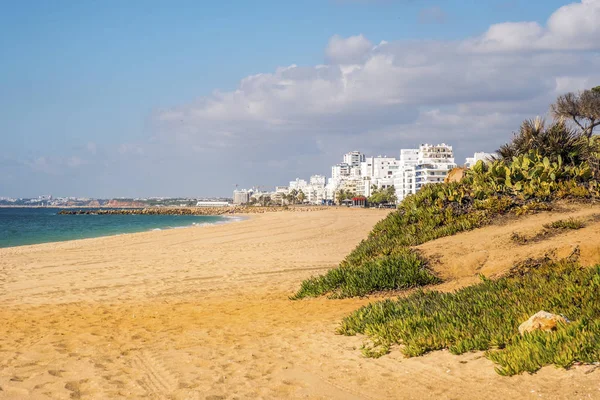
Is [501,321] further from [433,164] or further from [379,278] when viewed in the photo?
[433,164]

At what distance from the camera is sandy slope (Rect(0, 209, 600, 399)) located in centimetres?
556

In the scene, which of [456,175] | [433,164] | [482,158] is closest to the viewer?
[456,175]

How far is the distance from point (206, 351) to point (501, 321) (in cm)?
384

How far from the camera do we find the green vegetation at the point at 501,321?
5266mm

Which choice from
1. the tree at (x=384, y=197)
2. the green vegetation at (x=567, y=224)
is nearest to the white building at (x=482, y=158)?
the green vegetation at (x=567, y=224)

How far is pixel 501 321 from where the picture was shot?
6426mm

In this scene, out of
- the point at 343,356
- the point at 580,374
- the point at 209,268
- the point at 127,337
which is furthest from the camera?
the point at 209,268

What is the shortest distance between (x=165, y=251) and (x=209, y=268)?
7108 millimetres

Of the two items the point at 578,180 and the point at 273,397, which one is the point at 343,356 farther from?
the point at 578,180

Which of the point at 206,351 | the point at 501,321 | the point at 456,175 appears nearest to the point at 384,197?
the point at 456,175

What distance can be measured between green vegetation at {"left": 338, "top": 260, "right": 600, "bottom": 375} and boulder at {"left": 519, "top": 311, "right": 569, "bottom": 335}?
0.41 ft

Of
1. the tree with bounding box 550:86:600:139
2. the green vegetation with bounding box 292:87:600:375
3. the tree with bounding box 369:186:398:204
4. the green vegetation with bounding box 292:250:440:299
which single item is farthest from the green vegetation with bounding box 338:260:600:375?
the tree with bounding box 369:186:398:204

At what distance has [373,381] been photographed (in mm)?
5773

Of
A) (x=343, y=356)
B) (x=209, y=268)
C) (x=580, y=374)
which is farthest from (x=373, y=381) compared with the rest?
(x=209, y=268)
